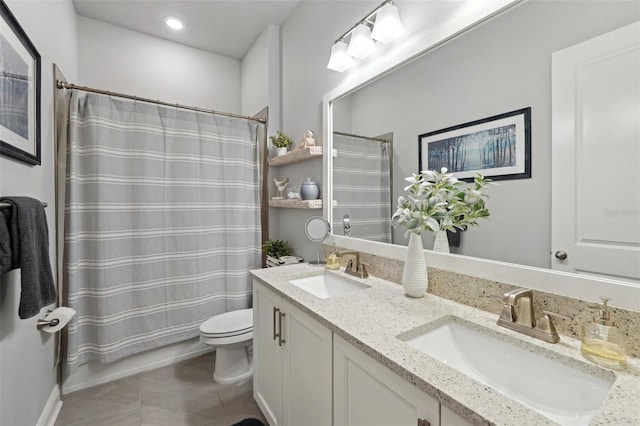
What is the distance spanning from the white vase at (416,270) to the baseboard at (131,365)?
2005 mm

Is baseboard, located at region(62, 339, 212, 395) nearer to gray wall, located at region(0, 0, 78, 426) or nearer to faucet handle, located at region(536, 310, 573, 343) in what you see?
gray wall, located at region(0, 0, 78, 426)

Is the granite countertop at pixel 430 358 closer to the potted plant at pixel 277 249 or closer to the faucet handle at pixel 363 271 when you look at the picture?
the faucet handle at pixel 363 271

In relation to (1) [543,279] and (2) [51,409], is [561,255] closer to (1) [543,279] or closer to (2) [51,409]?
(1) [543,279]

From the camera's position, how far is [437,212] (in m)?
1.11

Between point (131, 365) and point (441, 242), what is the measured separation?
238cm

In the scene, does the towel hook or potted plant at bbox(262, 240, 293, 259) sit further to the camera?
potted plant at bbox(262, 240, 293, 259)

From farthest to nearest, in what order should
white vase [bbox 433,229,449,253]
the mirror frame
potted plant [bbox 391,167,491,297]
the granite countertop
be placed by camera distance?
white vase [bbox 433,229,449,253]
potted plant [bbox 391,167,491,297]
the mirror frame
the granite countertop

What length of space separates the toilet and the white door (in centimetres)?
180

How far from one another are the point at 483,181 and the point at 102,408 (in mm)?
2506

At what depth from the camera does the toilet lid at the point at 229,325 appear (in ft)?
6.22

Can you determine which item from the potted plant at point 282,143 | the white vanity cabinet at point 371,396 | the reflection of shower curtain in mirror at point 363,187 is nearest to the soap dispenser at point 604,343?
the white vanity cabinet at point 371,396

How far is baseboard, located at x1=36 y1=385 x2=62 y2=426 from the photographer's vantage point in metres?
1.53

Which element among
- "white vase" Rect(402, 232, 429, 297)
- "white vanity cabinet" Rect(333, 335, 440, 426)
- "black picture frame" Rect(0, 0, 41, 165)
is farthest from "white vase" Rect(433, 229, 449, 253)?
"black picture frame" Rect(0, 0, 41, 165)

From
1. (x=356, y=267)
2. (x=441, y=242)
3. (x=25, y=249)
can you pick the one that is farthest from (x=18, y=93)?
(x=441, y=242)
